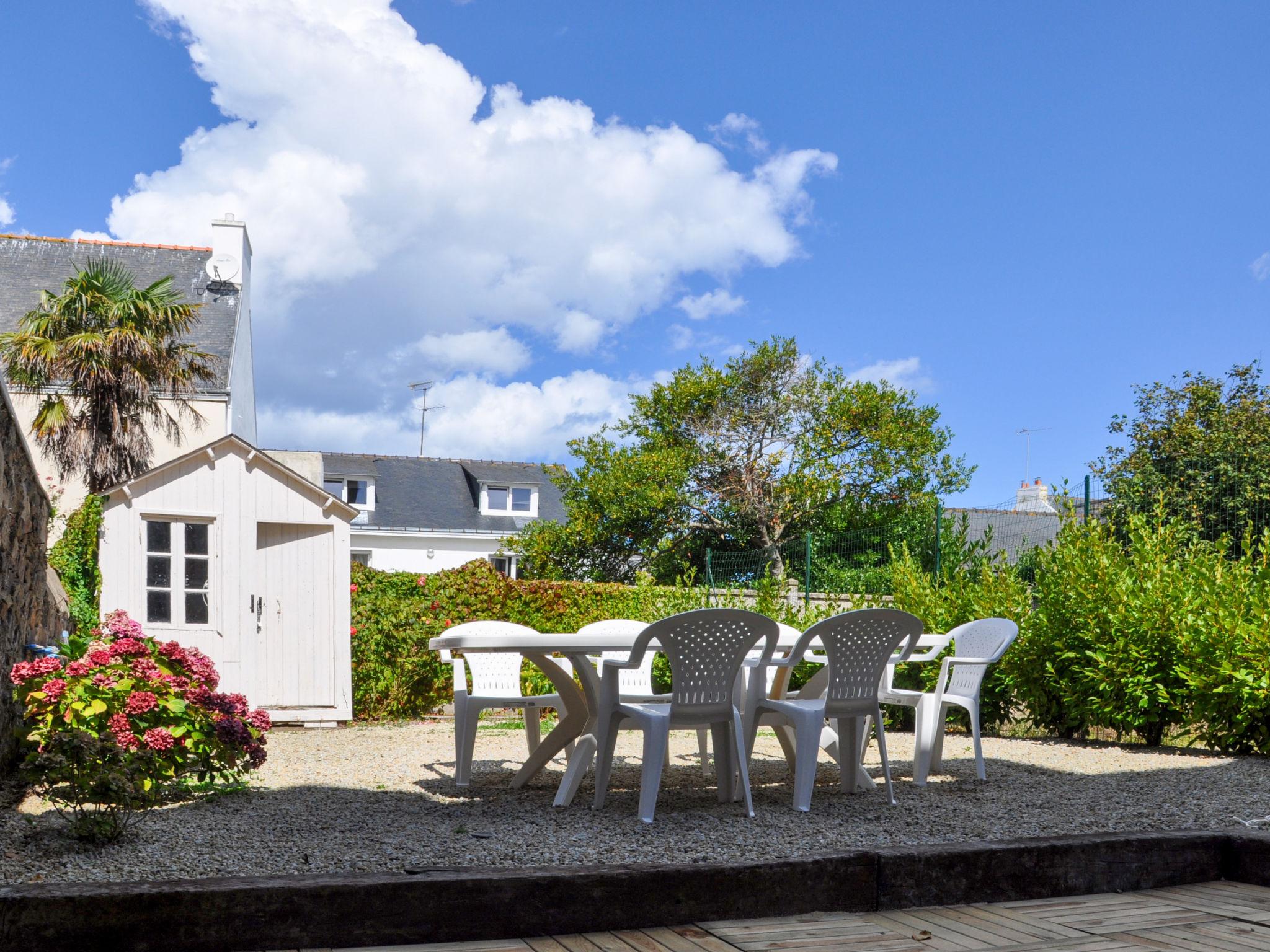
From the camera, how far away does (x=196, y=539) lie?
28.9ft

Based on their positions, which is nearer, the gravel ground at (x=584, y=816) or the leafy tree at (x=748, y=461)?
the gravel ground at (x=584, y=816)

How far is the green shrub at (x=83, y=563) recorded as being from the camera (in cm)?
839

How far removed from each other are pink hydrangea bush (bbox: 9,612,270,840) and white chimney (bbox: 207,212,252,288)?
50.6 feet

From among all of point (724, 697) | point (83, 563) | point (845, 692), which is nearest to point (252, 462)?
point (83, 563)

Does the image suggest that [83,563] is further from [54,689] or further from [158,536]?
[54,689]

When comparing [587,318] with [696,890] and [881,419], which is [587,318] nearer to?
[881,419]

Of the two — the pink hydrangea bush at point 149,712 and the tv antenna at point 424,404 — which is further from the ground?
the tv antenna at point 424,404

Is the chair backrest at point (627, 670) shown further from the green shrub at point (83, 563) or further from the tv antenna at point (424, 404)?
the tv antenna at point (424, 404)

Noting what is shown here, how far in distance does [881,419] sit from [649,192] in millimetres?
9346

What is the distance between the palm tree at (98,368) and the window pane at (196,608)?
258 inches

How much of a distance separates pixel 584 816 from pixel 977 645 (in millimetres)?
3009

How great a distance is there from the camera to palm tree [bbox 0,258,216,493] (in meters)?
13.8

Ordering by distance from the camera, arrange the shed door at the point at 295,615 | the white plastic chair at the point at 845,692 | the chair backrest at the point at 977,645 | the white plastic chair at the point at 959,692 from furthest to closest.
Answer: the shed door at the point at 295,615
the chair backrest at the point at 977,645
the white plastic chair at the point at 959,692
the white plastic chair at the point at 845,692

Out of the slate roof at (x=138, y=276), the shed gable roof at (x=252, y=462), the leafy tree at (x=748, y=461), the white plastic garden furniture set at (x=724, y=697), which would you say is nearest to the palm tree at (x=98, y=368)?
the slate roof at (x=138, y=276)
